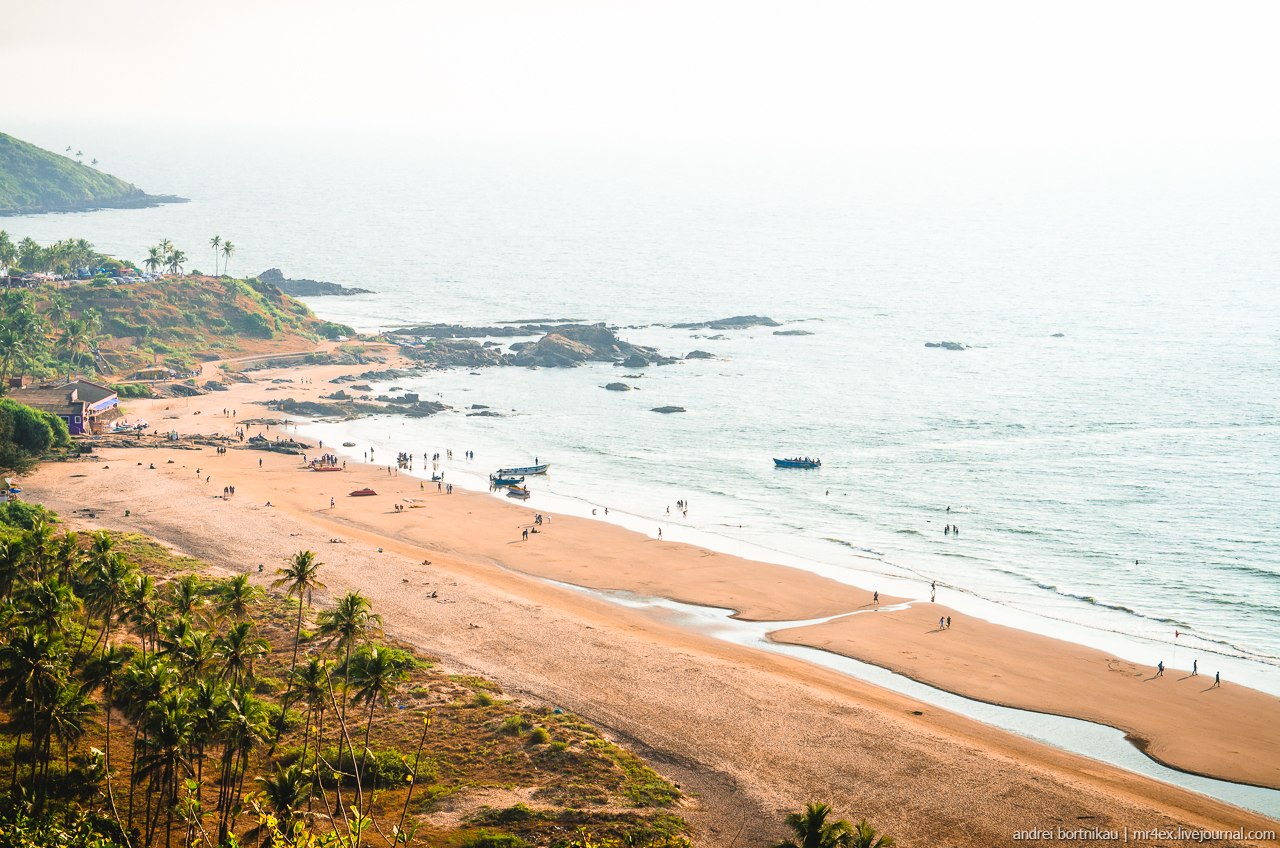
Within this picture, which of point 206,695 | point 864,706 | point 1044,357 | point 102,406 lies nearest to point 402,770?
point 206,695

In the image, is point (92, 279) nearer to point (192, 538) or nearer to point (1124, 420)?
point (192, 538)

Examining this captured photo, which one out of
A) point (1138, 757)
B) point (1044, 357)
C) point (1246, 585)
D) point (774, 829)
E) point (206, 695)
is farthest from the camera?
point (1044, 357)

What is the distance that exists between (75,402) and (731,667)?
75.6m

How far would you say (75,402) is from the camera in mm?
Answer: 106875

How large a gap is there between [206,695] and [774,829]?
21.9m

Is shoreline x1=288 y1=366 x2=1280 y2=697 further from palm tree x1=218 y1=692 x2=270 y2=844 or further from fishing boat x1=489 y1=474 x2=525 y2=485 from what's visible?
palm tree x1=218 y1=692 x2=270 y2=844

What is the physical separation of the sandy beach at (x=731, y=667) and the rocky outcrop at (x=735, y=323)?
292ft

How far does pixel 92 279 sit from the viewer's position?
157000mm

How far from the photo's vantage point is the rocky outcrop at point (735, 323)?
179750 millimetres

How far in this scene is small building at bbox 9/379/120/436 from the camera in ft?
346

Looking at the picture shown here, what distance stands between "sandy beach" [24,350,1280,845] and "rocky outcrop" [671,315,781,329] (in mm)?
89092

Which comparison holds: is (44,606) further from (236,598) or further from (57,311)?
(57,311)

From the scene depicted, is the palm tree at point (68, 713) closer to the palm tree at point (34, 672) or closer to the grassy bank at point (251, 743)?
the grassy bank at point (251, 743)

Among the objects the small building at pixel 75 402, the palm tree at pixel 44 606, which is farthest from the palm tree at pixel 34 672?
the small building at pixel 75 402
